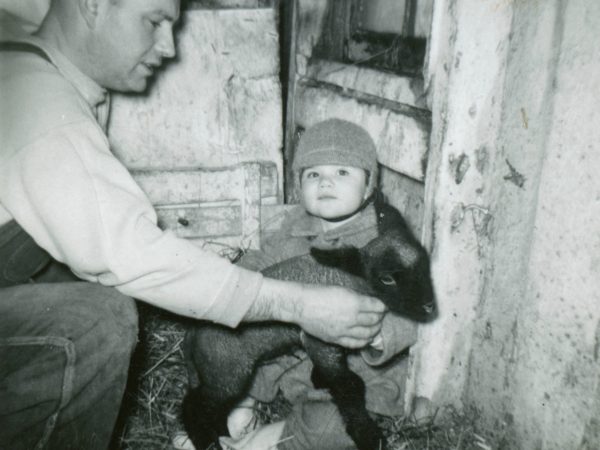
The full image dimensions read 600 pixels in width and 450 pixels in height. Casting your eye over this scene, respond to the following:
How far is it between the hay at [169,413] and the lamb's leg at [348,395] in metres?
0.13

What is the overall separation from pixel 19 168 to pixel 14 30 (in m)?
Result: 0.58

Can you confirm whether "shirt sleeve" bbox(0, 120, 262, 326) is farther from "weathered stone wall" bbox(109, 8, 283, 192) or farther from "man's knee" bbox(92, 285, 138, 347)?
"weathered stone wall" bbox(109, 8, 283, 192)

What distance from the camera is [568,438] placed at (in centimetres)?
164

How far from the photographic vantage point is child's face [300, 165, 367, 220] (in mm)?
2281

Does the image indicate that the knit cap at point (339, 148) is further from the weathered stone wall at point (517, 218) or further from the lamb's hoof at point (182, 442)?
the lamb's hoof at point (182, 442)

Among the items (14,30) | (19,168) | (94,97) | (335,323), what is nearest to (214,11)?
(94,97)

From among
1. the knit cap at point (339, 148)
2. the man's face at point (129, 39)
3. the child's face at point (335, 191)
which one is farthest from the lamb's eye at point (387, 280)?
the man's face at point (129, 39)

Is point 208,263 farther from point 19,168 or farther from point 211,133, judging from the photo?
point 211,133

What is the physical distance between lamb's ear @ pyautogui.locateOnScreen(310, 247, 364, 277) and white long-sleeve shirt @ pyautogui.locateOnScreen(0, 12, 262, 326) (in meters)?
0.43

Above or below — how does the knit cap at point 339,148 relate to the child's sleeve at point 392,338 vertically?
above

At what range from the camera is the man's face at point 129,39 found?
1899 mm

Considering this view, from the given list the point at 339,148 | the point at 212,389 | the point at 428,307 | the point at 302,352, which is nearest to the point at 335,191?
the point at 339,148

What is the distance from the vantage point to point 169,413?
7.89 ft

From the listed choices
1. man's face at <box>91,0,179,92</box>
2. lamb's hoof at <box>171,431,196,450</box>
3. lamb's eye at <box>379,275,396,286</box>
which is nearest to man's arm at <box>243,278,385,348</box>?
lamb's eye at <box>379,275,396,286</box>
